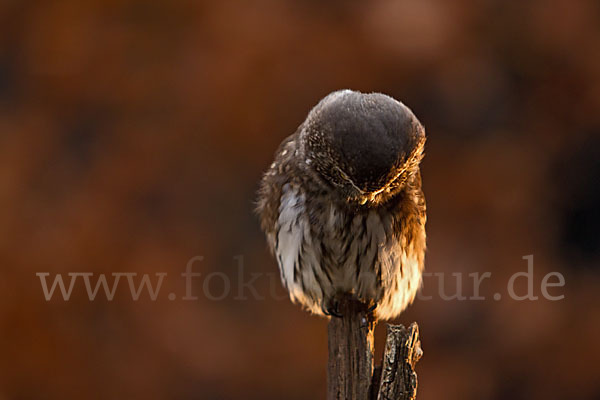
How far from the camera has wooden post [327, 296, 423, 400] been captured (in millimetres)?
2262

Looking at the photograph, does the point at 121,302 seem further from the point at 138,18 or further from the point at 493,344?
the point at 493,344

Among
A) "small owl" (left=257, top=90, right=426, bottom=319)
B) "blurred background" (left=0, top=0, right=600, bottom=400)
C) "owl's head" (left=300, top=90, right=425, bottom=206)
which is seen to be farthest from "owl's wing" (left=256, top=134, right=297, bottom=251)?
"blurred background" (left=0, top=0, right=600, bottom=400)

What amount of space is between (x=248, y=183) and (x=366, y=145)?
3.75 meters

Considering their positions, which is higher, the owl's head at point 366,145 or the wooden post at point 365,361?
the owl's head at point 366,145

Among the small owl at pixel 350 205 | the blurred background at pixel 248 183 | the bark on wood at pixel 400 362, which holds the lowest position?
the bark on wood at pixel 400 362

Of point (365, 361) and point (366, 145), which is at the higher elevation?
point (366, 145)

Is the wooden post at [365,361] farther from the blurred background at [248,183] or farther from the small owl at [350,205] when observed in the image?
the blurred background at [248,183]

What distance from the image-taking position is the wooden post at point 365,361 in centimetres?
226

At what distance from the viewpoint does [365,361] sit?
2.52 meters

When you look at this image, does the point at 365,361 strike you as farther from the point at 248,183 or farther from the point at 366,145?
the point at 248,183

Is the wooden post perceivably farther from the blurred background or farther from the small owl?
the blurred background

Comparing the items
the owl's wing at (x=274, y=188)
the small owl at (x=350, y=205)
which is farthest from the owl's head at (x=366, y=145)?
the owl's wing at (x=274, y=188)

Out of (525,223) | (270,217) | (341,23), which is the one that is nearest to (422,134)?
(270,217)

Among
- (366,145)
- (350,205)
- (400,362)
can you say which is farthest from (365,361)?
(366,145)
